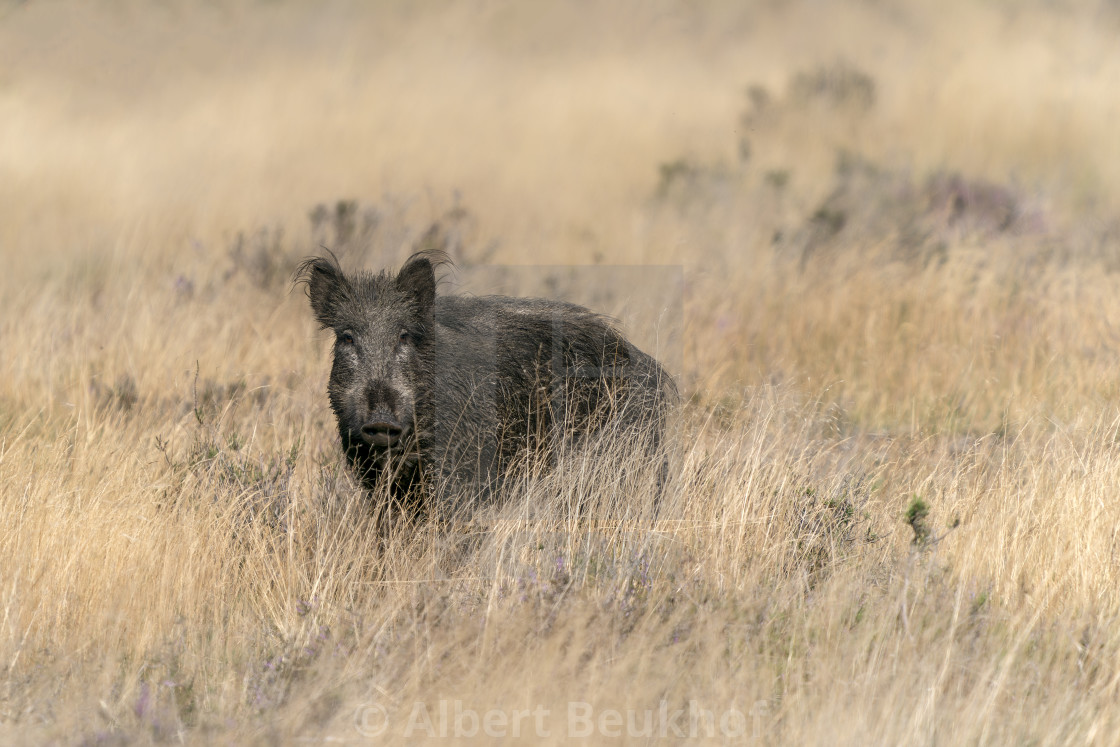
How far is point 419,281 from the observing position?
5.27 metres

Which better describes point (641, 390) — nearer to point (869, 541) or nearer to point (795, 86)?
point (869, 541)

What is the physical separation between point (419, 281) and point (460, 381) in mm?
552

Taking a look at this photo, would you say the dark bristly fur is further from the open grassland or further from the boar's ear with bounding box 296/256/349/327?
the open grassland

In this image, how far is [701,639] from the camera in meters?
3.84

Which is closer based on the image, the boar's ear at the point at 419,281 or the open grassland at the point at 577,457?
the open grassland at the point at 577,457

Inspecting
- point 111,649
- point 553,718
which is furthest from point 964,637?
point 111,649

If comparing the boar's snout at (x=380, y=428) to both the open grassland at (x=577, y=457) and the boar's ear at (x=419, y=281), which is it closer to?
the open grassland at (x=577, y=457)

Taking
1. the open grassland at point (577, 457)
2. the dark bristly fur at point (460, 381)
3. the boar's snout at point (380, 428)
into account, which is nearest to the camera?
the open grassland at point (577, 457)

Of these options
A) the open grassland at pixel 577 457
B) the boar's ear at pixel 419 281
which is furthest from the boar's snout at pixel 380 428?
the boar's ear at pixel 419 281

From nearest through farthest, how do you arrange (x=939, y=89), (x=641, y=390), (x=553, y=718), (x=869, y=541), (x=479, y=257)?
(x=553, y=718) < (x=869, y=541) < (x=641, y=390) < (x=479, y=257) < (x=939, y=89)

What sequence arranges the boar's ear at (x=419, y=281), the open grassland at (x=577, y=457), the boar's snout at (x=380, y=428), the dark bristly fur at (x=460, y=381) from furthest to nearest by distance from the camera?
the boar's ear at (x=419, y=281) < the dark bristly fur at (x=460, y=381) < the boar's snout at (x=380, y=428) < the open grassland at (x=577, y=457)

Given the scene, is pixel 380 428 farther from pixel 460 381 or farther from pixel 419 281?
pixel 419 281

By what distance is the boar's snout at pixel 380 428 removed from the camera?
176 inches

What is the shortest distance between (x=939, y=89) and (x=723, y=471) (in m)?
14.3
